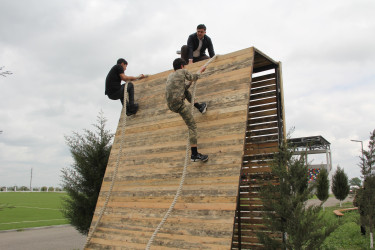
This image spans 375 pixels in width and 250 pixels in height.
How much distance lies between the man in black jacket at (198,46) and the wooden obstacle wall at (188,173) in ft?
2.89

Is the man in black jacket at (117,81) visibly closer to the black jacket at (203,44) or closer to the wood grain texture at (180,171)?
the wood grain texture at (180,171)

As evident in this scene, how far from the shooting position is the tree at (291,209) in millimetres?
4227

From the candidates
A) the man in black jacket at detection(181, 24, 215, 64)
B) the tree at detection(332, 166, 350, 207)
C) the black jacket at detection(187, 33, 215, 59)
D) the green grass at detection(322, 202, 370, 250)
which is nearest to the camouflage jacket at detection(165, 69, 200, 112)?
the man in black jacket at detection(181, 24, 215, 64)

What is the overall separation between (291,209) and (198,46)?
3.83 m

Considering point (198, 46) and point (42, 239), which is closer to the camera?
point (198, 46)

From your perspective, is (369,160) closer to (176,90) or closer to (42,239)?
(176,90)

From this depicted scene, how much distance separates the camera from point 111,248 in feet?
15.2

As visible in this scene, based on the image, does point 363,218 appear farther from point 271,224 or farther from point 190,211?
point 190,211

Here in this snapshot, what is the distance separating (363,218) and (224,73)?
5.81m

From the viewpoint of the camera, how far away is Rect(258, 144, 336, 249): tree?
4.23 metres

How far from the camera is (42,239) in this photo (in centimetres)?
1006

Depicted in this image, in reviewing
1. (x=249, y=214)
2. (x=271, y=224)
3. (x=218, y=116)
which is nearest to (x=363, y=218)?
(x=249, y=214)

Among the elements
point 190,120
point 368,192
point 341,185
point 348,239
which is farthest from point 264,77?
point 341,185

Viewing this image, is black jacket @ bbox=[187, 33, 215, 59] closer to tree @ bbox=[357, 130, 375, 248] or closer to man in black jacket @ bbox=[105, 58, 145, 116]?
man in black jacket @ bbox=[105, 58, 145, 116]
